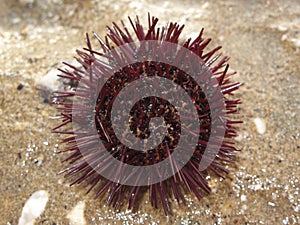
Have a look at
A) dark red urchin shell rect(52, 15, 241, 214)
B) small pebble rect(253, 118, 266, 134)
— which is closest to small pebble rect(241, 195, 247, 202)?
dark red urchin shell rect(52, 15, 241, 214)

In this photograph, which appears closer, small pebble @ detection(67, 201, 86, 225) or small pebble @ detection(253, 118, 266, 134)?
small pebble @ detection(67, 201, 86, 225)

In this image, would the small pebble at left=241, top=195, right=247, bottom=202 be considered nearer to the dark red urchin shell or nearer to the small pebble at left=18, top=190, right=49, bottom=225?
the dark red urchin shell

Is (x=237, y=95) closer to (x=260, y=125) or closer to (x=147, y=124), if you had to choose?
(x=260, y=125)

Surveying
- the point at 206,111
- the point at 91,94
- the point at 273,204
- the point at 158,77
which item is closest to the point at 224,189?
the point at 273,204

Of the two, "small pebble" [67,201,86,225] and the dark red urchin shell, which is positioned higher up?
the dark red urchin shell

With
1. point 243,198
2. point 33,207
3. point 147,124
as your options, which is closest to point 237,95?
point 243,198

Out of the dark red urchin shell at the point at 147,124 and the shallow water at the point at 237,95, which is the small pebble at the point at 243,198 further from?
the dark red urchin shell at the point at 147,124

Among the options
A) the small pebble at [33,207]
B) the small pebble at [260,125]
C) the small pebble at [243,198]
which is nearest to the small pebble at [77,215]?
the small pebble at [33,207]
